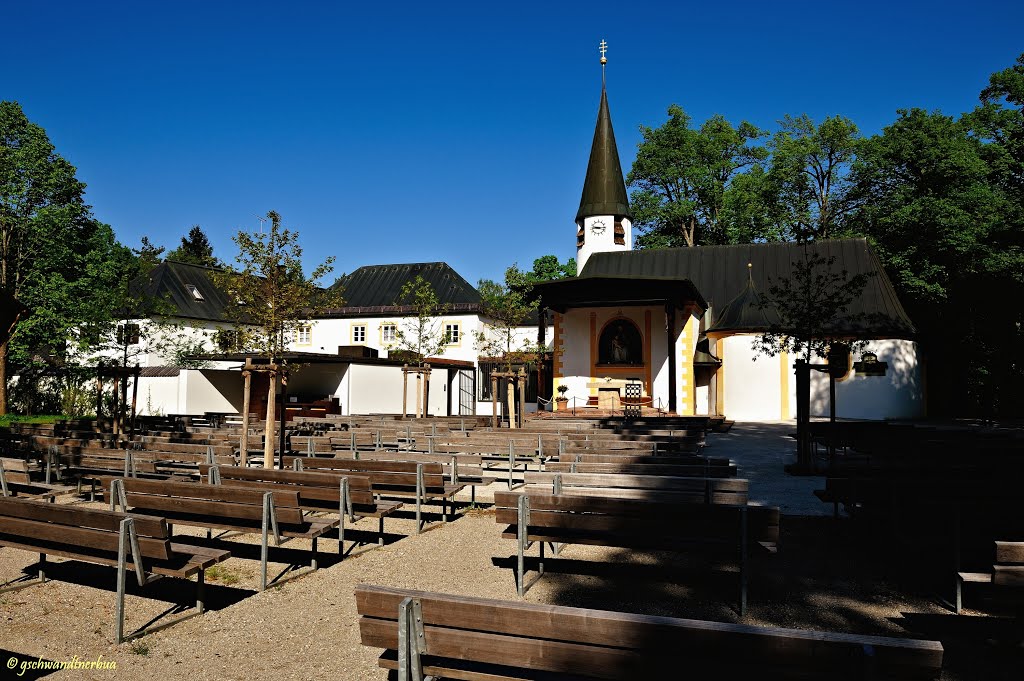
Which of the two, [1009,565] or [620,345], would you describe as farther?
[620,345]

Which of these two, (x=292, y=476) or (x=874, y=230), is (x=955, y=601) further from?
(x=874, y=230)

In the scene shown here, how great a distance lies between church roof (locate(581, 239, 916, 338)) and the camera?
3047 cm

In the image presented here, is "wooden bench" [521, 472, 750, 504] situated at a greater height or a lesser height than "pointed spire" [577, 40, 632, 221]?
lesser

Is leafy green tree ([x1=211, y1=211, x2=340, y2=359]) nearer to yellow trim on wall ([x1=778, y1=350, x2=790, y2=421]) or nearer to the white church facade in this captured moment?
the white church facade

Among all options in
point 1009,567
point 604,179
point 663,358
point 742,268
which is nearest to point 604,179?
point 604,179

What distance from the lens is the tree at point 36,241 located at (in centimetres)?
3155

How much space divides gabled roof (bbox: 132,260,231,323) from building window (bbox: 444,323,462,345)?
1318 cm

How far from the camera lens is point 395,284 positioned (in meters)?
48.4

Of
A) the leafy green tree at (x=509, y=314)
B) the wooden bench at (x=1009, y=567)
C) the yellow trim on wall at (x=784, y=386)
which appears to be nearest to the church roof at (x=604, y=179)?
the leafy green tree at (x=509, y=314)

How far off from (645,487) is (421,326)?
2684 cm

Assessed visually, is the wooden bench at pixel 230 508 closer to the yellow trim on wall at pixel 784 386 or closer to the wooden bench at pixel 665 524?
the wooden bench at pixel 665 524

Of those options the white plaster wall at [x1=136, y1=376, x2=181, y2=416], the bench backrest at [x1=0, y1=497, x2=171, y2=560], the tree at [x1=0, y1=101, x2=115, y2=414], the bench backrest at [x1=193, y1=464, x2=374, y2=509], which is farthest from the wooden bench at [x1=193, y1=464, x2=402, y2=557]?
the tree at [x1=0, y1=101, x2=115, y2=414]

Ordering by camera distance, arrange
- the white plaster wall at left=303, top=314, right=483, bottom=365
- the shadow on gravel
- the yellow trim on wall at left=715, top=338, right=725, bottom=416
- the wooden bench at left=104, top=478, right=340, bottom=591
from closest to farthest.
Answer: the shadow on gravel < the wooden bench at left=104, top=478, right=340, bottom=591 < the yellow trim on wall at left=715, top=338, right=725, bottom=416 < the white plaster wall at left=303, top=314, right=483, bottom=365

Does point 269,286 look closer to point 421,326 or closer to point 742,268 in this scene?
point 421,326
